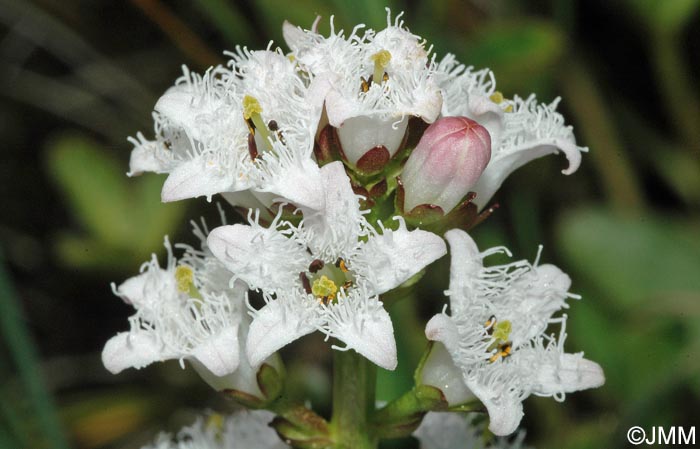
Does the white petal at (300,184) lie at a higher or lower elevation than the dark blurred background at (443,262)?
lower

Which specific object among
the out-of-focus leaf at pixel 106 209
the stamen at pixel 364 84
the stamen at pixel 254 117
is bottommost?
the stamen at pixel 254 117

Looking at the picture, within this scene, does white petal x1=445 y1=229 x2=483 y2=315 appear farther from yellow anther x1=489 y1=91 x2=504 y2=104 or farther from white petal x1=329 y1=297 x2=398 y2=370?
yellow anther x1=489 y1=91 x2=504 y2=104

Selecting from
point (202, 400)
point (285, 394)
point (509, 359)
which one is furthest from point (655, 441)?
point (202, 400)

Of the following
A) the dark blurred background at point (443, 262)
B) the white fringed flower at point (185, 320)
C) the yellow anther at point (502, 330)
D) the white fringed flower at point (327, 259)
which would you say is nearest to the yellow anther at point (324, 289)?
the white fringed flower at point (327, 259)

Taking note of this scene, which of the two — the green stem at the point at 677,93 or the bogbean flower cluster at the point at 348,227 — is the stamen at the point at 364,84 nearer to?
the bogbean flower cluster at the point at 348,227

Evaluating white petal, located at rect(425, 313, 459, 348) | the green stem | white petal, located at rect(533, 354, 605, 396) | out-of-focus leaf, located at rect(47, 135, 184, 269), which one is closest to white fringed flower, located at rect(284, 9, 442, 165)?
white petal, located at rect(425, 313, 459, 348)

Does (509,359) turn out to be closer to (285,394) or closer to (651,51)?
(285,394)
